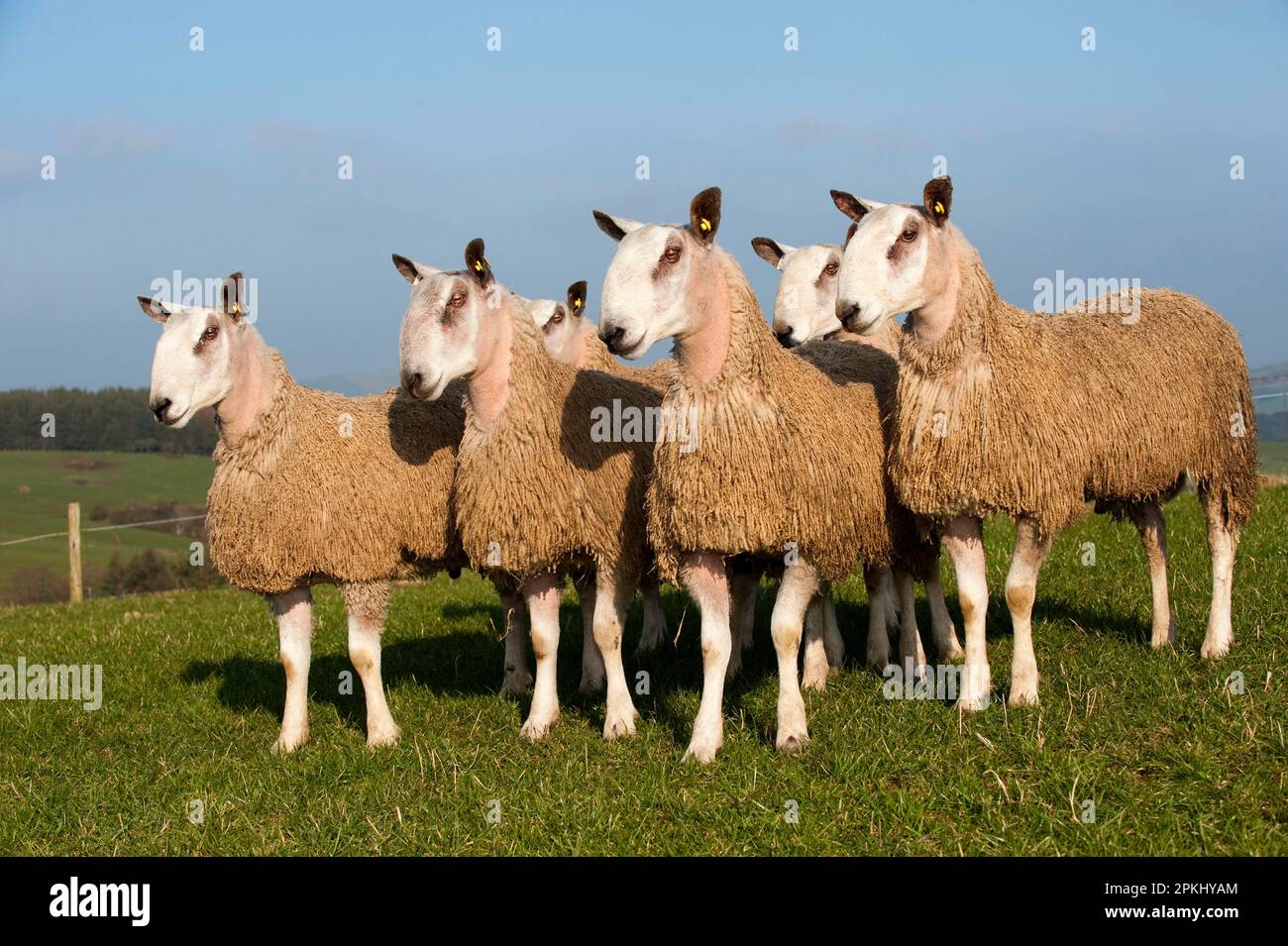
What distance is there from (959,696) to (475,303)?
366 centimetres

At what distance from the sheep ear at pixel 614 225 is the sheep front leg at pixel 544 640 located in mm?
2190

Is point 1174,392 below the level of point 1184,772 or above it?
above

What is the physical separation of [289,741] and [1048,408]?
5.13 meters

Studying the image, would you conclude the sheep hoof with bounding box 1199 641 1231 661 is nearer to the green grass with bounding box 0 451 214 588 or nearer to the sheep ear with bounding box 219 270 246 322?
the sheep ear with bounding box 219 270 246 322

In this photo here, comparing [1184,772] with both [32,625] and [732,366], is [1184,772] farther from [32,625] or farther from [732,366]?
[32,625]

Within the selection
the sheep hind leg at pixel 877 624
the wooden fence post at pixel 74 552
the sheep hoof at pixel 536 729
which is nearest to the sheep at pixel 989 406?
the sheep hind leg at pixel 877 624

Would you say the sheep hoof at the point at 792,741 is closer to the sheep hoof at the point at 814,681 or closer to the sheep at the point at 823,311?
the sheep hoof at the point at 814,681

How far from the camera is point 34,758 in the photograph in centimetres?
779

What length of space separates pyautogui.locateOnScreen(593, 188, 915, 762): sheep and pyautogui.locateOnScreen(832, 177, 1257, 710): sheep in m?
0.51

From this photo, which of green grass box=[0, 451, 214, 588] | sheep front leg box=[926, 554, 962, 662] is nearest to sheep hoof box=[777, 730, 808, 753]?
sheep front leg box=[926, 554, 962, 662]

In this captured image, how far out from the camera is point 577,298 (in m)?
9.90

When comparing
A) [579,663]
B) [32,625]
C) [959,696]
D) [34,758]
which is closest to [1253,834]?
[959,696]

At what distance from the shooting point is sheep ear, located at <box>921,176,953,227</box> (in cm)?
652

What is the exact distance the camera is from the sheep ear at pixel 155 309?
750cm
